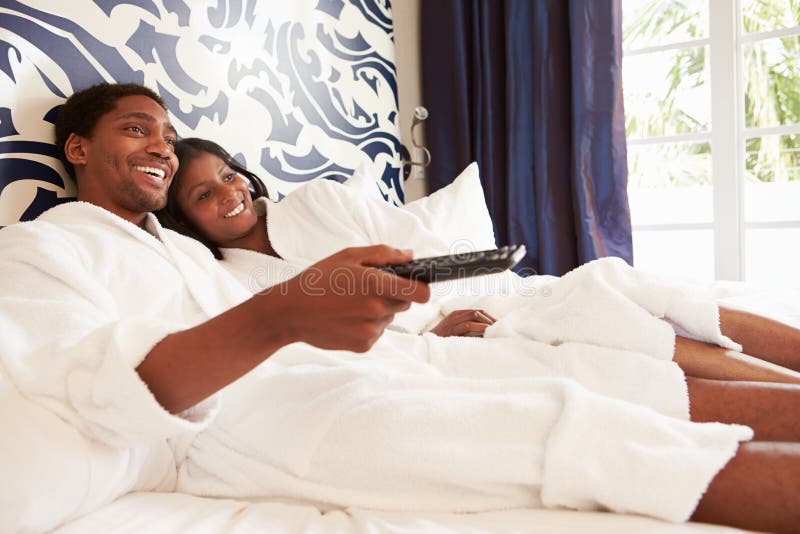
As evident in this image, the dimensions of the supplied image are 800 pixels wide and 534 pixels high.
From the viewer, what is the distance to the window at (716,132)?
2.72m

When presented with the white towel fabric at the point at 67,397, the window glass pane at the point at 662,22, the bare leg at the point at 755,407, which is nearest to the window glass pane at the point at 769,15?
the window glass pane at the point at 662,22

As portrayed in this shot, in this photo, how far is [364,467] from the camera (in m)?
0.84

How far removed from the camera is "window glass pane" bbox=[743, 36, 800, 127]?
2.71 meters

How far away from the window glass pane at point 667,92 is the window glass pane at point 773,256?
56 cm

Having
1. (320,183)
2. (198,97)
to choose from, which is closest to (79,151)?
(198,97)

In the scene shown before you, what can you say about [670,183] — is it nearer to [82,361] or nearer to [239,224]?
[239,224]

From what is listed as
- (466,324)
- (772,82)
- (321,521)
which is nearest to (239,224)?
(466,324)

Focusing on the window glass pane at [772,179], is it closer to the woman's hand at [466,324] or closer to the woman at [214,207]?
the woman's hand at [466,324]

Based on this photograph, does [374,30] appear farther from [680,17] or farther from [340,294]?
[340,294]

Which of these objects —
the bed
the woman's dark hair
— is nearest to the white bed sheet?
the bed

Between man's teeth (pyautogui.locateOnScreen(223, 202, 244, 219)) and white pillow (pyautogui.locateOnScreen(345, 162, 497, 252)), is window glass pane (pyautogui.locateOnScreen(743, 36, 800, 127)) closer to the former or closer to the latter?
white pillow (pyautogui.locateOnScreen(345, 162, 497, 252))

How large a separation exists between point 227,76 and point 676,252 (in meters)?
2.31

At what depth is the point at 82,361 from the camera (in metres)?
0.77

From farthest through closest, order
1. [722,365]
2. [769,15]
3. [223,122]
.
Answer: [769,15]
[223,122]
[722,365]
